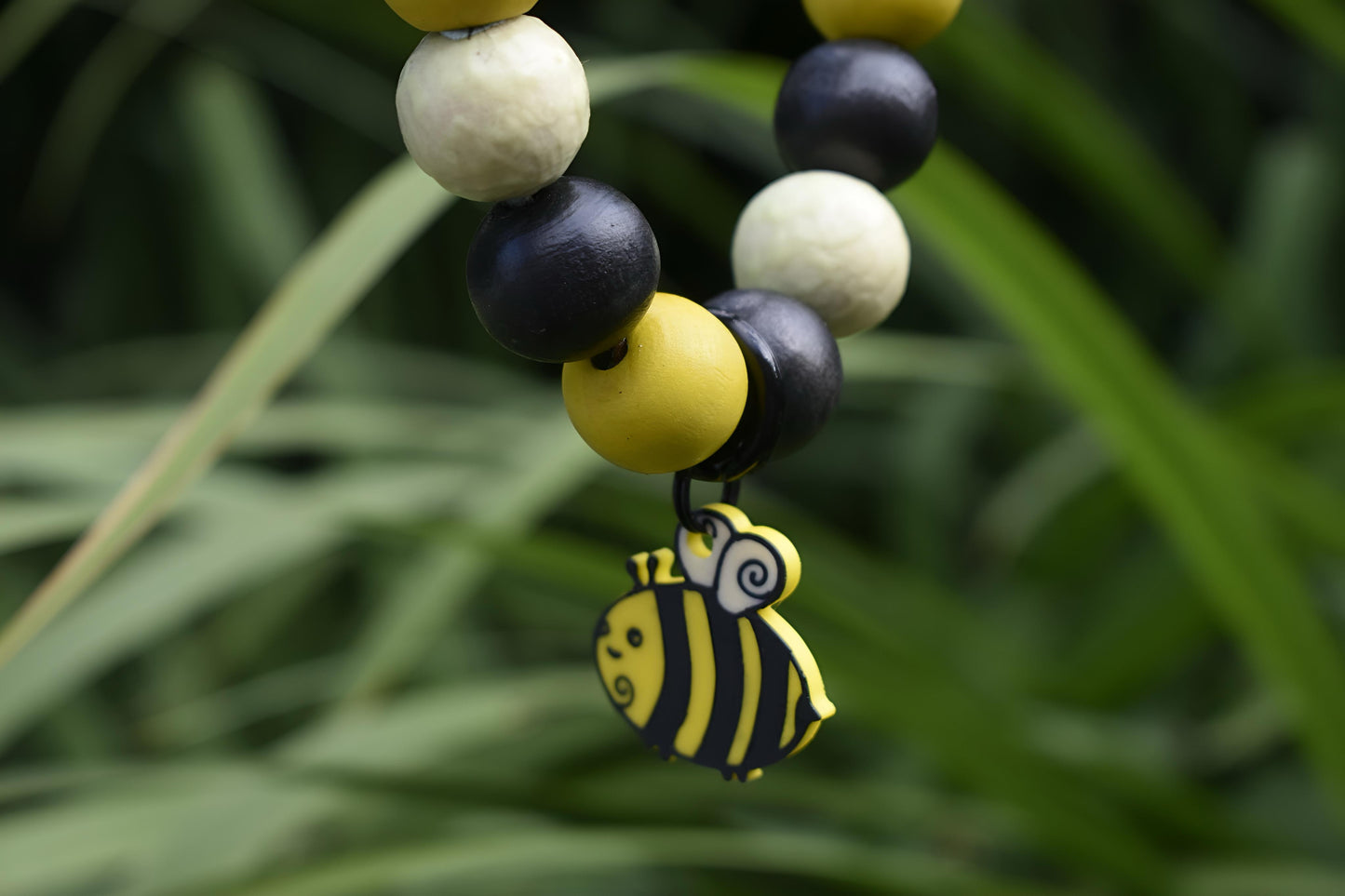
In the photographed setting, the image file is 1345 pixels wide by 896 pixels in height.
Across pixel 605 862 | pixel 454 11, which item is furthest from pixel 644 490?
pixel 454 11

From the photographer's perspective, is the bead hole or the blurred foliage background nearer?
the bead hole

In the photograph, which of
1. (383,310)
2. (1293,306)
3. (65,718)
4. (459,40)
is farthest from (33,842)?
(1293,306)

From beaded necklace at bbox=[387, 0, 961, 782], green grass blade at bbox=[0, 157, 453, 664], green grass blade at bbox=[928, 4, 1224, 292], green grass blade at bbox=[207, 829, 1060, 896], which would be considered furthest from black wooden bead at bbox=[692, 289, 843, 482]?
green grass blade at bbox=[928, 4, 1224, 292]

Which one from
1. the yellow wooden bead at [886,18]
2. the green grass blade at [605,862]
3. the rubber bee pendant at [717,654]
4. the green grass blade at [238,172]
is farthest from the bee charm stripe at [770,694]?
the green grass blade at [238,172]

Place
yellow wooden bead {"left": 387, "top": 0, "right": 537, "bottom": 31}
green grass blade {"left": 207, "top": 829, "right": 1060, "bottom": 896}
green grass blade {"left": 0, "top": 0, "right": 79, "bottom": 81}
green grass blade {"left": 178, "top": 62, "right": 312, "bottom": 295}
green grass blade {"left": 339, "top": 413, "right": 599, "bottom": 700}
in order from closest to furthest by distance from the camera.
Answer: yellow wooden bead {"left": 387, "top": 0, "right": 537, "bottom": 31}, green grass blade {"left": 207, "top": 829, "right": 1060, "bottom": 896}, green grass blade {"left": 339, "top": 413, "right": 599, "bottom": 700}, green grass blade {"left": 0, "top": 0, "right": 79, "bottom": 81}, green grass blade {"left": 178, "top": 62, "right": 312, "bottom": 295}

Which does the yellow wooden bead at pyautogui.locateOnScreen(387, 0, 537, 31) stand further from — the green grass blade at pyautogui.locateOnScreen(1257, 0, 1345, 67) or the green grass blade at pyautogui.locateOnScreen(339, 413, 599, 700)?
the green grass blade at pyautogui.locateOnScreen(1257, 0, 1345, 67)

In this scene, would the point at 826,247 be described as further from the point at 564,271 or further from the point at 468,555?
the point at 468,555
